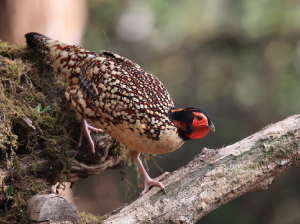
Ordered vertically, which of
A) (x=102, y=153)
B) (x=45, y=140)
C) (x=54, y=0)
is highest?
(x=54, y=0)

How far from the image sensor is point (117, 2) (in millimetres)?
7590

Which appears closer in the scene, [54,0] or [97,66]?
[97,66]

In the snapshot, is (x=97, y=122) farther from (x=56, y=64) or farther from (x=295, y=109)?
(x=295, y=109)

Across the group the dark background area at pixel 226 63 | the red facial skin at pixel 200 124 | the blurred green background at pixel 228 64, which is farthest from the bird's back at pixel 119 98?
the blurred green background at pixel 228 64

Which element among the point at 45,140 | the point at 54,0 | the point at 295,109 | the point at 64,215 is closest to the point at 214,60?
the point at 295,109

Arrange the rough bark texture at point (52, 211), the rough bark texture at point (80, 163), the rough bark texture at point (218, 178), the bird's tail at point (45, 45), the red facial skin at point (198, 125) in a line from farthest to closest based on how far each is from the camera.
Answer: the bird's tail at point (45, 45), the rough bark texture at point (80, 163), the red facial skin at point (198, 125), the rough bark texture at point (218, 178), the rough bark texture at point (52, 211)

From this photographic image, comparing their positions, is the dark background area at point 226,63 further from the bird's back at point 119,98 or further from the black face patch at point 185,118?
the black face patch at point 185,118

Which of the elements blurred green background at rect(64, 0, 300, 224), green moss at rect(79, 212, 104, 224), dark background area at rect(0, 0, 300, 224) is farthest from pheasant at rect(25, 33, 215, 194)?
blurred green background at rect(64, 0, 300, 224)

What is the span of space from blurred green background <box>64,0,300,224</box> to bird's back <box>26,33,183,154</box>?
10.5ft

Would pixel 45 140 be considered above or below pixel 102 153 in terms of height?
above

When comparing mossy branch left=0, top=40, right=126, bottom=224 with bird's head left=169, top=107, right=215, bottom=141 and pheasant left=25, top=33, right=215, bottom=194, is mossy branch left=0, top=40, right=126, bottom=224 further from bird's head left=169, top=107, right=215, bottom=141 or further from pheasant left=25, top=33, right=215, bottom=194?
bird's head left=169, top=107, right=215, bottom=141

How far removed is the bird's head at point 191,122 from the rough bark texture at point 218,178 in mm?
200

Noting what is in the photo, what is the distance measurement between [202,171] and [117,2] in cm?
638

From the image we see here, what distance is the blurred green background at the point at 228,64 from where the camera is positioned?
19.3 feet
